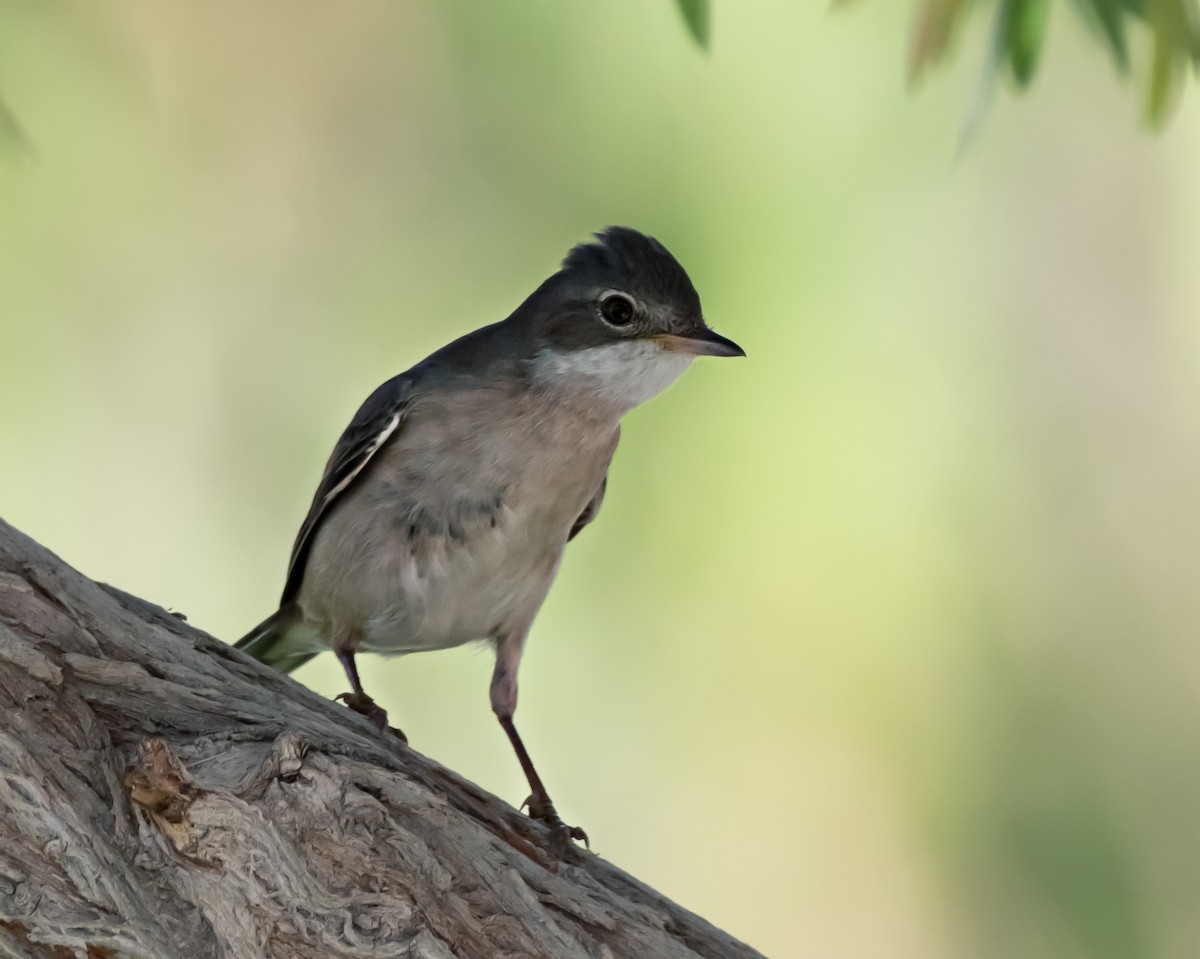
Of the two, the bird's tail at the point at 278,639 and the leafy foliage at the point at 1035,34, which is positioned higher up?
the leafy foliage at the point at 1035,34

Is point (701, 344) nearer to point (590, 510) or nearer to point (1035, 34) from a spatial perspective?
point (590, 510)

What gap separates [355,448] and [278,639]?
0.71 m

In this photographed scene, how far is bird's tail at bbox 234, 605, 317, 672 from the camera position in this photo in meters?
4.31

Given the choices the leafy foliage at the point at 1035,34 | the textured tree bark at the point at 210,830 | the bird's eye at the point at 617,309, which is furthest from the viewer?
the leafy foliage at the point at 1035,34

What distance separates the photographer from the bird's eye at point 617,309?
13.0 ft

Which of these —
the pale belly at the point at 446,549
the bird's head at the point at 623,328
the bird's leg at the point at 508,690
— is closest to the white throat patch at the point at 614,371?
the bird's head at the point at 623,328

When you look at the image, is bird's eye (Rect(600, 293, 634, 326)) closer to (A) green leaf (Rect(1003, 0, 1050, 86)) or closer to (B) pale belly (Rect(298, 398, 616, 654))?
(B) pale belly (Rect(298, 398, 616, 654))

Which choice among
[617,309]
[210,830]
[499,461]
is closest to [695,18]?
[617,309]

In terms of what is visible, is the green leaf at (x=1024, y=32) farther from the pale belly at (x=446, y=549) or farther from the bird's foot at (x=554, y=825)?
the bird's foot at (x=554, y=825)

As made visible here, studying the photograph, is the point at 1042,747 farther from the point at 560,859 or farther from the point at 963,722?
the point at 560,859

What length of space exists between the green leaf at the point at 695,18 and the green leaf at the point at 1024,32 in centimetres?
91

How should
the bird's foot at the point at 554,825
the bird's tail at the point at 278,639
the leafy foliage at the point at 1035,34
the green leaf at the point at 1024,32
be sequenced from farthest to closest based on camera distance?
the bird's tail at the point at 278,639 < the green leaf at the point at 1024,32 < the leafy foliage at the point at 1035,34 < the bird's foot at the point at 554,825

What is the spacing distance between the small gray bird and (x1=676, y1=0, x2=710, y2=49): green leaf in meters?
0.55

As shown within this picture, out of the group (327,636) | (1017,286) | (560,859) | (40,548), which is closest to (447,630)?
(327,636)
